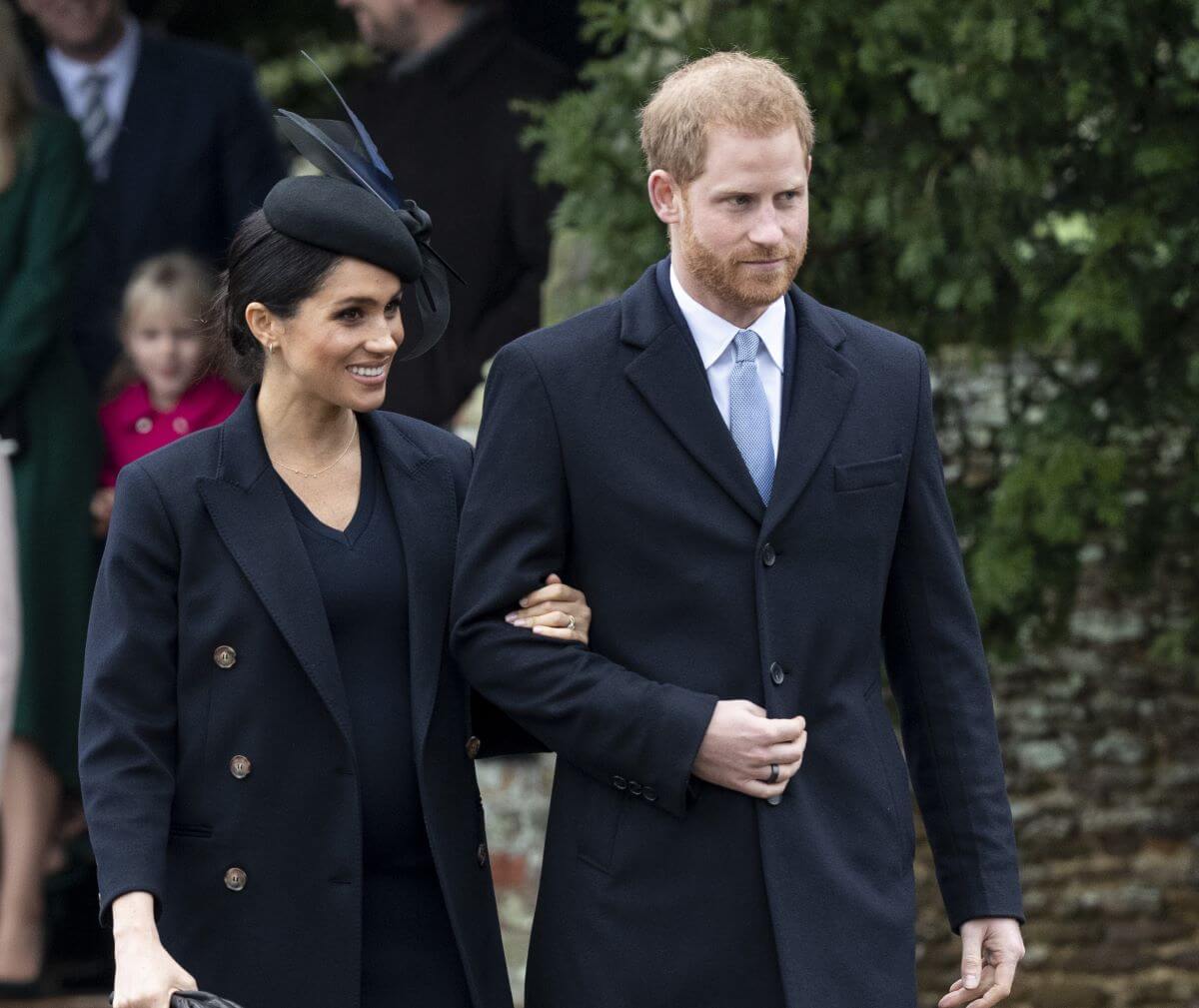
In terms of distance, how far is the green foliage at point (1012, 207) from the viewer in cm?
496

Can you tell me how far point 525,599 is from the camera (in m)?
3.02

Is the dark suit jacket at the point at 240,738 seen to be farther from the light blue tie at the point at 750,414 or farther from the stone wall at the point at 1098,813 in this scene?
the stone wall at the point at 1098,813

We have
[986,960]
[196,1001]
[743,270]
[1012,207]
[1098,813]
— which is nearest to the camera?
[196,1001]

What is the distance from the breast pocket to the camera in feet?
10.0

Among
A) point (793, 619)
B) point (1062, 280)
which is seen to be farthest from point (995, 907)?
point (1062, 280)

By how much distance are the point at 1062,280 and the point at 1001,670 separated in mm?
2212

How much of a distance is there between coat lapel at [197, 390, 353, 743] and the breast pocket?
779 mm

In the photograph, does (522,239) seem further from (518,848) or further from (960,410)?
(518,848)

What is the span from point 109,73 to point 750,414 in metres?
3.31

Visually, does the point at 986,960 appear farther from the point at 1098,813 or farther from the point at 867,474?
the point at 1098,813

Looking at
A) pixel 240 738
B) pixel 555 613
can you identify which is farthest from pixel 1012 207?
pixel 240 738

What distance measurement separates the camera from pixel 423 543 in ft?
10.6

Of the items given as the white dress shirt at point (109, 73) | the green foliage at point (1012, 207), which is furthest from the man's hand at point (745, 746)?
the white dress shirt at point (109, 73)

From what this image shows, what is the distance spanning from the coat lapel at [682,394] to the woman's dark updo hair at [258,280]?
470 mm
